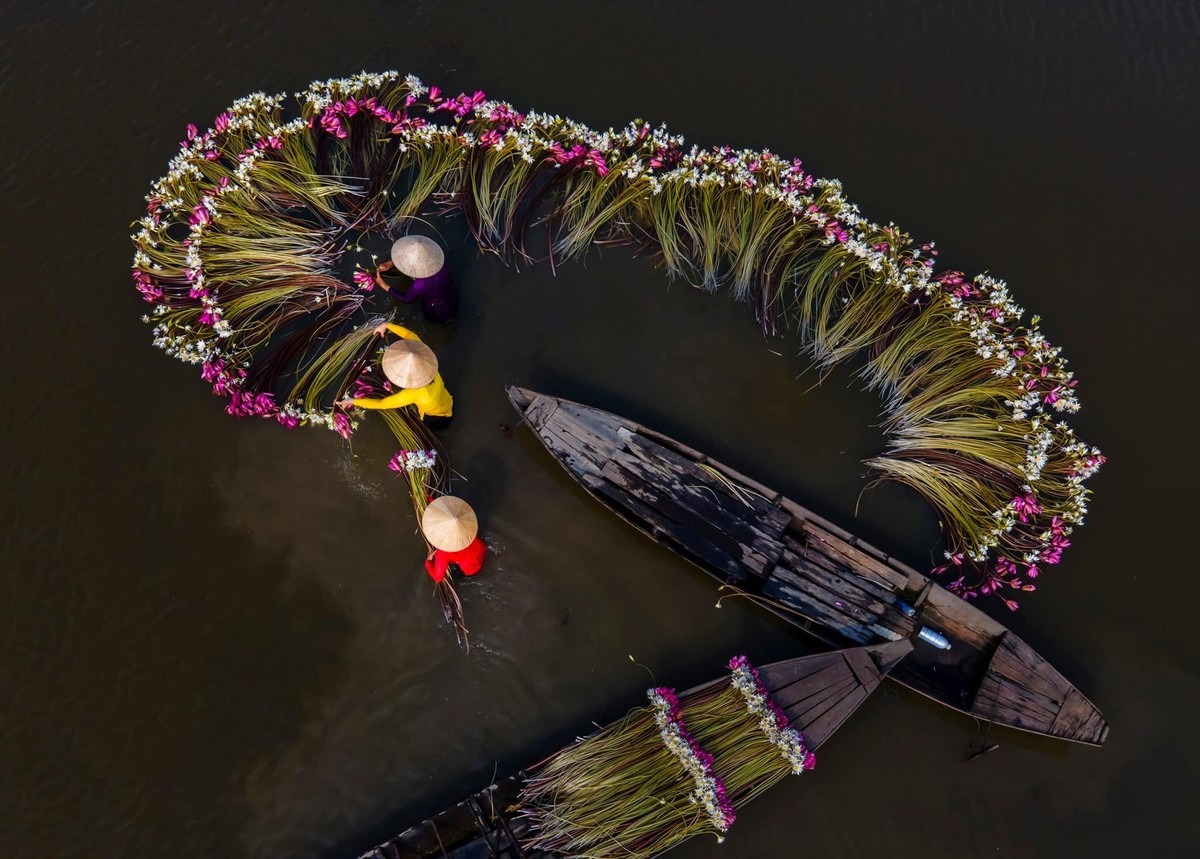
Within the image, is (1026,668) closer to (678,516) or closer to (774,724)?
(774,724)

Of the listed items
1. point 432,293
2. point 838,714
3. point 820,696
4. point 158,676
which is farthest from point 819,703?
point 158,676

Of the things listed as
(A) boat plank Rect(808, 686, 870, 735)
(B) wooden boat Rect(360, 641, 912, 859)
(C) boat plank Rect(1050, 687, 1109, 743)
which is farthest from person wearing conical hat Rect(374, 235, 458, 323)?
(C) boat plank Rect(1050, 687, 1109, 743)

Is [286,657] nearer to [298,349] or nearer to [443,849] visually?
[443,849]

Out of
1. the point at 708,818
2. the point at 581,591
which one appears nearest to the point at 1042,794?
the point at 708,818

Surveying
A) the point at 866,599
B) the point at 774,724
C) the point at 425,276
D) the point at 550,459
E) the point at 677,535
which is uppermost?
the point at 425,276

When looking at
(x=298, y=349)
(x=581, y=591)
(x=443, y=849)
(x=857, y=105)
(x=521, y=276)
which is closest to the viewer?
(x=443, y=849)
